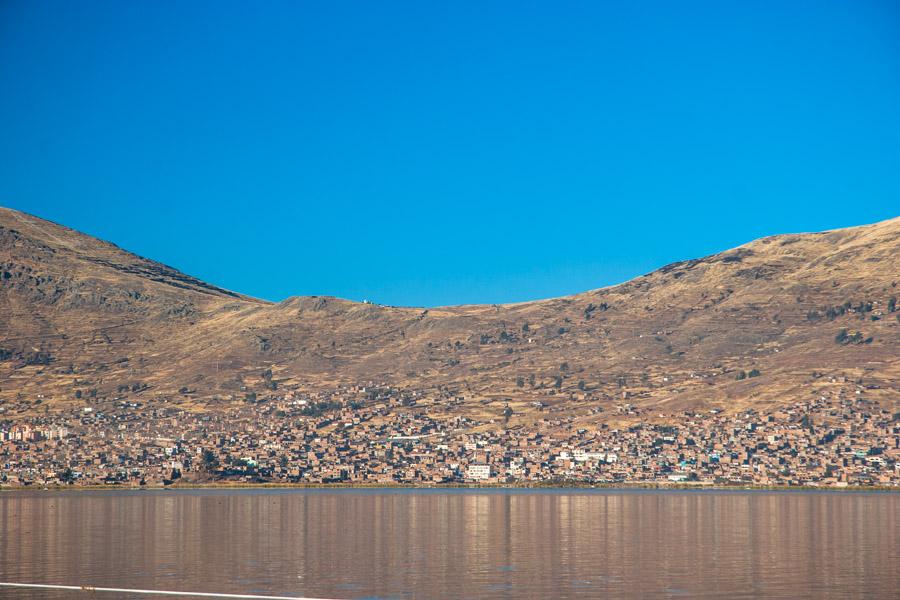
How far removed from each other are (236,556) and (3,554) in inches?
563

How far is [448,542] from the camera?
89.1 m

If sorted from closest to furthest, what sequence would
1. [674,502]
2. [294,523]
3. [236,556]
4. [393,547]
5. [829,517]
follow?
[236,556] < [393,547] < [294,523] < [829,517] < [674,502]

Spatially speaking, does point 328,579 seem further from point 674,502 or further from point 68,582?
point 674,502

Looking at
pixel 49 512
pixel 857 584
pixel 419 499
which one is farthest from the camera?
pixel 419 499

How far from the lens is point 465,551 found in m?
80.6

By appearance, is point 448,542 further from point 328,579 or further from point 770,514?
point 770,514

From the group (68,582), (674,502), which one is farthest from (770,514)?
(68,582)

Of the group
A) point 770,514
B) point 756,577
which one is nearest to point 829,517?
point 770,514

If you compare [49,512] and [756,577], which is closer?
[756,577]

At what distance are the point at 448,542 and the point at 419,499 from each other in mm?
92245

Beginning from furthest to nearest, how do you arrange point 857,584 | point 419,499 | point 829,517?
point 419,499, point 829,517, point 857,584

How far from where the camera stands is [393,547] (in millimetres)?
84188

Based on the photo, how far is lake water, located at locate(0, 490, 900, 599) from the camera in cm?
5988

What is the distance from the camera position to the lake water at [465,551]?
59.9m
